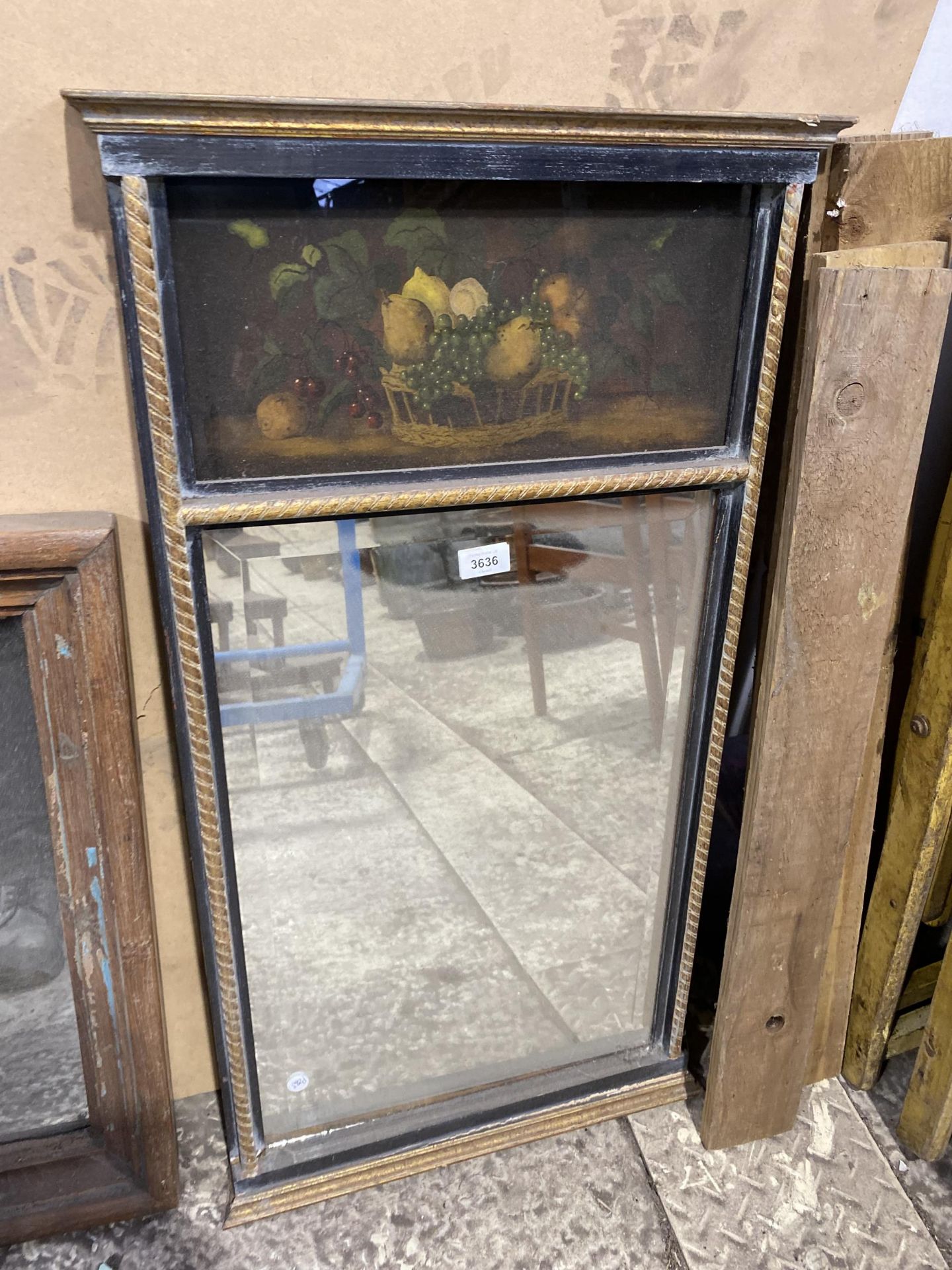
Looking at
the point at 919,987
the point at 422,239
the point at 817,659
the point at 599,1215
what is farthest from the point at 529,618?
the point at 919,987

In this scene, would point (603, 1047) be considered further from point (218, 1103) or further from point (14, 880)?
point (14, 880)

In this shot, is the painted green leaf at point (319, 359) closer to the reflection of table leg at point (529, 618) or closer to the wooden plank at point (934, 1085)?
the reflection of table leg at point (529, 618)

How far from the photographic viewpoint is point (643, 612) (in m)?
1.22

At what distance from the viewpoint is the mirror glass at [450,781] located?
1.08m

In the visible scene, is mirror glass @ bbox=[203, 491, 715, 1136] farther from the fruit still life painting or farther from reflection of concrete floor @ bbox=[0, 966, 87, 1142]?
reflection of concrete floor @ bbox=[0, 966, 87, 1142]

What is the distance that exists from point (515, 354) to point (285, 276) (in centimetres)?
26

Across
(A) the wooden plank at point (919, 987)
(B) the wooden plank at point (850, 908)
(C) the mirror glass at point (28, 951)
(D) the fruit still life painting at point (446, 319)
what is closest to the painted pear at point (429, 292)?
(D) the fruit still life painting at point (446, 319)

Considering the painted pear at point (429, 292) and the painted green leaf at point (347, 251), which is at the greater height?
the painted green leaf at point (347, 251)

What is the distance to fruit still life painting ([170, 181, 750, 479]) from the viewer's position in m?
0.86

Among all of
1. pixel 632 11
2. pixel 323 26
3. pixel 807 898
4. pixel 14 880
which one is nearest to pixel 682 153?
pixel 632 11

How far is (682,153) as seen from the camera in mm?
922

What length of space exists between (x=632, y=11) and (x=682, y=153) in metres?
0.26

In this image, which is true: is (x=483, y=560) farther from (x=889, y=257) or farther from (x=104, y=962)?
(x=104, y=962)

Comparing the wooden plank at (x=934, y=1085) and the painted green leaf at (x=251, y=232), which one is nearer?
the painted green leaf at (x=251, y=232)
